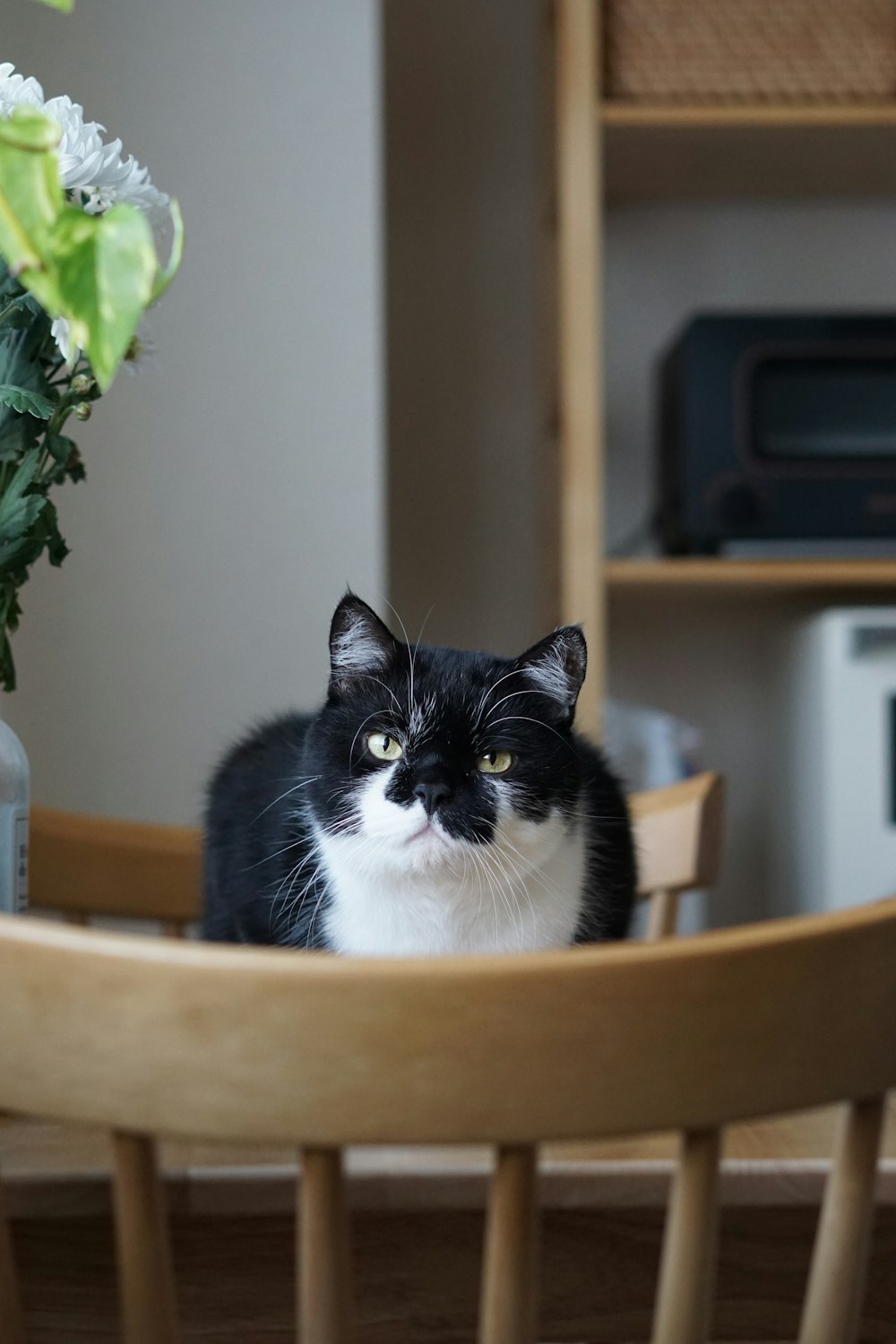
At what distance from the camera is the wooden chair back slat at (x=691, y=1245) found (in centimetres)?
37

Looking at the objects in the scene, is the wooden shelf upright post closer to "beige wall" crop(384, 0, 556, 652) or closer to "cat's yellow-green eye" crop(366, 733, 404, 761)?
"beige wall" crop(384, 0, 556, 652)

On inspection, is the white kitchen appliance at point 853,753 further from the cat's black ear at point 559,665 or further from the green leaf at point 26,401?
the green leaf at point 26,401

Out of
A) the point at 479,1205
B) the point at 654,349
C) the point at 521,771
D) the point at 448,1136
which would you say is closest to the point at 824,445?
the point at 654,349

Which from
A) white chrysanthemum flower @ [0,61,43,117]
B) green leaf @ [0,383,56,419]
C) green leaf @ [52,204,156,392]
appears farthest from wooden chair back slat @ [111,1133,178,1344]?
white chrysanthemum flower @ [0,61,43,117]

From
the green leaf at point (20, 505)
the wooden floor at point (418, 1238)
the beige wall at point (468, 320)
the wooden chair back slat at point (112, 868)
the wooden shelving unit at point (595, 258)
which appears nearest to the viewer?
the wooden floor at point (418, 1238)

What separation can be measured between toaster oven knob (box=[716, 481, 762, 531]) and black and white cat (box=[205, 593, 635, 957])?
1104mm

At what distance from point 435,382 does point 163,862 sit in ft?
3.86

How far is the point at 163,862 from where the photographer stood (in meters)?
1.09

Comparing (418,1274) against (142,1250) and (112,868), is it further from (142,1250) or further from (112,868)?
(112,868)

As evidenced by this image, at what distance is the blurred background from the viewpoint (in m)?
1.62

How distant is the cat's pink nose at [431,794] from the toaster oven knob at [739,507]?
1.20m

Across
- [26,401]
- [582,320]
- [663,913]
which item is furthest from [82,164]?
[582,320]

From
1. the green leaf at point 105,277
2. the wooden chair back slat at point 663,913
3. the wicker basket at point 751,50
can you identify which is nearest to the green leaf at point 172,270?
the green leaf at point 105,277

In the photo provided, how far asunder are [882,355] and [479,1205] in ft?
4.97
